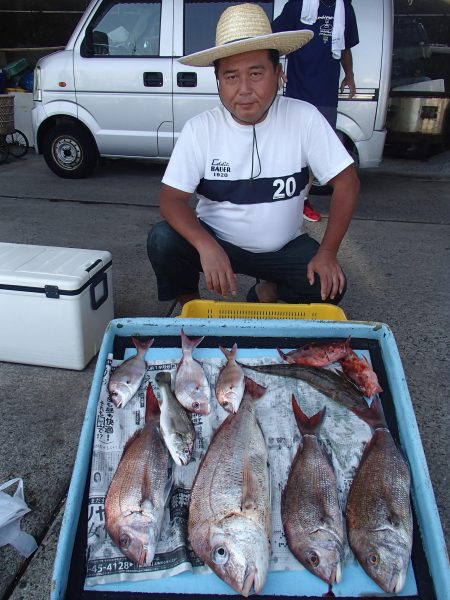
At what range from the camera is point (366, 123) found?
5438 mm

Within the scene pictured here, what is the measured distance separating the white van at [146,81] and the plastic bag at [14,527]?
474 cm

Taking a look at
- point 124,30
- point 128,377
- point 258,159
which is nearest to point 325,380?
point 128,377

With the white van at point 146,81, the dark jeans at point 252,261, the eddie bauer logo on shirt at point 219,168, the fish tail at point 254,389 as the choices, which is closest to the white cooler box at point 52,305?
the dark jeans at point 252,261

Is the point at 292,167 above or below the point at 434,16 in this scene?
below

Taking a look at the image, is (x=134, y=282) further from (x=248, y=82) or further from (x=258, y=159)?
(x=248, y=82)

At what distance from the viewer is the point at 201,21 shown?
5422 mm

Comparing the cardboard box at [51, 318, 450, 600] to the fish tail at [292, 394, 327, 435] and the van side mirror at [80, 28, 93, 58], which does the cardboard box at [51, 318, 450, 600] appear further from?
the van side mirror at [80, 28, 93, 58]

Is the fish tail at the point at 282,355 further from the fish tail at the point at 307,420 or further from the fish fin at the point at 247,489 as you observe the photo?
the fish fin at the point at 247,489

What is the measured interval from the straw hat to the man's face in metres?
0.04

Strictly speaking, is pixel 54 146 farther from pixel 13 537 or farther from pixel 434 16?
pixel 434 16

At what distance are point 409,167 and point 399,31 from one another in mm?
2411

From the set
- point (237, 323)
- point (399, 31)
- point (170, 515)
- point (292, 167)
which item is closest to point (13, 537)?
point (170, 515)

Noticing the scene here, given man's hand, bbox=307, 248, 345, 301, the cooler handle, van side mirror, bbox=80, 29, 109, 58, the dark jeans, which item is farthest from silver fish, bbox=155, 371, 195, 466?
van side mirror, bbox=80, 29, 109, 58

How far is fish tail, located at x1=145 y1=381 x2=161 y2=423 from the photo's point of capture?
166cm
